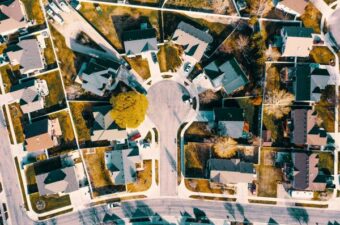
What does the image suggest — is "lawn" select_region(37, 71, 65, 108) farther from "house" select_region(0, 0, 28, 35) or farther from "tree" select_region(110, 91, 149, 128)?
"tree" select_region(110, 91, 149, 128)

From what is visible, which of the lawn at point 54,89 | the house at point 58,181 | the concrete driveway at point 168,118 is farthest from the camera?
the lawn at point 54,89

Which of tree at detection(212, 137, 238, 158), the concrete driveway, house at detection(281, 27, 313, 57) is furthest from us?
the concrete driveway

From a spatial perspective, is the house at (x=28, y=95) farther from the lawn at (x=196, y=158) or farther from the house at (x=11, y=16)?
the lawn at (x=196, y=158)

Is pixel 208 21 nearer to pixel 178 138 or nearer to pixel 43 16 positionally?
pixel 178 138

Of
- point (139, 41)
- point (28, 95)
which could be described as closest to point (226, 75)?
point (139, 41)

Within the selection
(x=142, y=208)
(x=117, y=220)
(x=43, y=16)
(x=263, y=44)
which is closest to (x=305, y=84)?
(x=263, y=44)

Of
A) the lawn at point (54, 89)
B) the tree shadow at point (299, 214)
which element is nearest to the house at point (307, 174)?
the tree shadow at point (299, 214)

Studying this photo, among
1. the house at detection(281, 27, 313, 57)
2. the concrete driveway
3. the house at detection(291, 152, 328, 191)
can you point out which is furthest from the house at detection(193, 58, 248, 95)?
the house at detection(291, 152, 328, 191)
